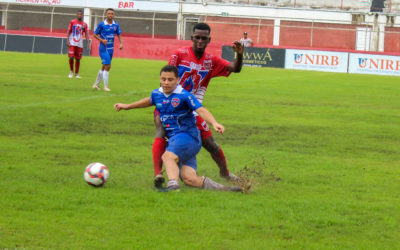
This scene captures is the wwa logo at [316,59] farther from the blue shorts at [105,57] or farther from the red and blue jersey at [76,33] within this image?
the blue shorts at [105,57]

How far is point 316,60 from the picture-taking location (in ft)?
126

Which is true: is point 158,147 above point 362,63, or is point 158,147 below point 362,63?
below

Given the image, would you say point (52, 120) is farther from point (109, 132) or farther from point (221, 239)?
point (221, 239)

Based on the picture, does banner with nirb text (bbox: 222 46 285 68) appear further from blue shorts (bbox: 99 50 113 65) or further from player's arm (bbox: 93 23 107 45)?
blue shorts (bbox: 99 50 113 65)

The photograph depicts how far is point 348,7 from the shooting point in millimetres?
51656

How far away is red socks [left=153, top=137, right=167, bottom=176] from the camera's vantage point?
270 inches

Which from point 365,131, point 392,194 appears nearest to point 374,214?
point 392,194

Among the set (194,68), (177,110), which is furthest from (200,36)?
(177,110)

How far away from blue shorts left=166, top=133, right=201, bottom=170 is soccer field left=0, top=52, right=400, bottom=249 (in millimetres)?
446

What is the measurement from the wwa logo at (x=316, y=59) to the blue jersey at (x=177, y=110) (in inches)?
1262

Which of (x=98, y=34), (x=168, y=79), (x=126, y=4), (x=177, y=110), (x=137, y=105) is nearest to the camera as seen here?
(x=168, y=79)

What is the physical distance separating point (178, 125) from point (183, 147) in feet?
0.90

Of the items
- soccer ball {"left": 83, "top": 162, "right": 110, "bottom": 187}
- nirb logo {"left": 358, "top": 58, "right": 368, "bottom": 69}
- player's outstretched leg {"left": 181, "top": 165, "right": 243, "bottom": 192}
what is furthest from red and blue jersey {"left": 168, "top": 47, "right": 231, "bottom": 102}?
nirb logo {"left": 358, "top": 58, "right": 368, "bottom": 69}

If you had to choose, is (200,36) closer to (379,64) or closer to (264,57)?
(379,64)
